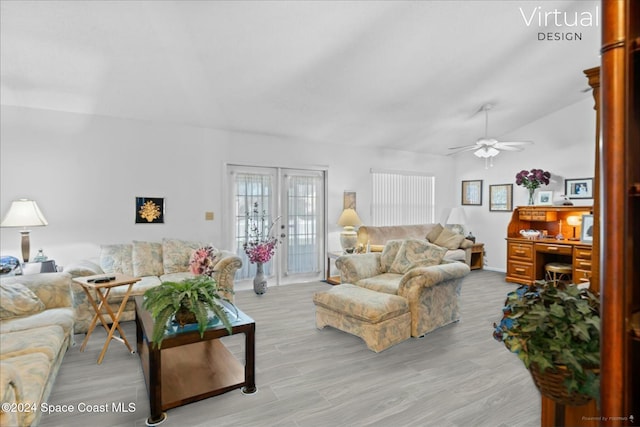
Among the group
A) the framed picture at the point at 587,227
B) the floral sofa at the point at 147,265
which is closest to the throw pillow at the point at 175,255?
the floral sofa at the point at 147,265

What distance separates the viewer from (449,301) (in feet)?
12.5

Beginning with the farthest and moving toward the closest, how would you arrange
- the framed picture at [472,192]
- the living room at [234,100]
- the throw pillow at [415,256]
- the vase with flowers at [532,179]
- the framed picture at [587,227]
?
1. the framed picture at [472,192]
2. the vase with flowers at [532,179]
3. the framed picture at [587,227]
4. the throw pillow at [415,256]
5. the living room at [234,100]

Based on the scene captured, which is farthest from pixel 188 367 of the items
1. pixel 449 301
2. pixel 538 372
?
pixel 449 301

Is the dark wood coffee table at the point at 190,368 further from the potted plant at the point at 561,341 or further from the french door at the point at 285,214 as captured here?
the french door at the point at 285,214

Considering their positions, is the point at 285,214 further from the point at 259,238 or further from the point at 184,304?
the point at 184,304

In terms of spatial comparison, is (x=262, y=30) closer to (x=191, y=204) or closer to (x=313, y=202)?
(x=191, y=204)

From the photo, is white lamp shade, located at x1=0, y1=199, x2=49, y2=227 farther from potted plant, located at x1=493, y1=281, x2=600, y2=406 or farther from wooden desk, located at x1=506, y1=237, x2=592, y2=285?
wooden desk, located at x1=506, y1=237, x2=592, y2=285

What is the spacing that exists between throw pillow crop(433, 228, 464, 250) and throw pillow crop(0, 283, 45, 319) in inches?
244

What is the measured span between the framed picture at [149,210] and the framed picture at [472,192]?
20.8 feet

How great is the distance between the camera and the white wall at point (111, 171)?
13.7ft

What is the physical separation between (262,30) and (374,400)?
11.1 feet

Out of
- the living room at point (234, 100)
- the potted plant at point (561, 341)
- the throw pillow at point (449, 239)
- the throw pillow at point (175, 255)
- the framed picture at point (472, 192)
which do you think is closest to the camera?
the potted plant at point (561, 341)

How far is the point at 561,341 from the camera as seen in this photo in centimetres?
132

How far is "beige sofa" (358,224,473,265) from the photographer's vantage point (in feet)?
20.8
